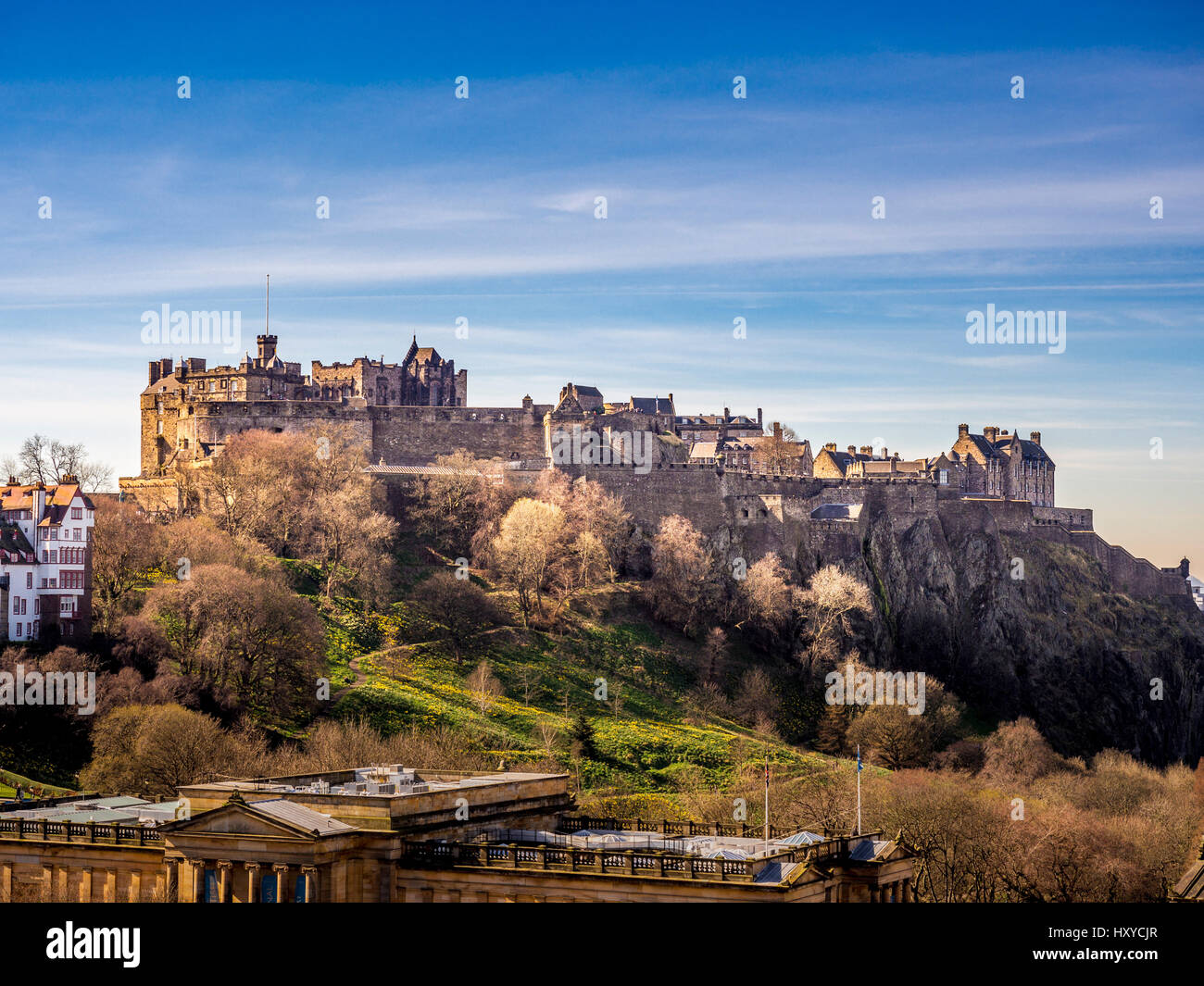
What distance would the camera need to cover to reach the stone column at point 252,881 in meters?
40.1

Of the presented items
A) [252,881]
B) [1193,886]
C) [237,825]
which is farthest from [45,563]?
[1193,886]

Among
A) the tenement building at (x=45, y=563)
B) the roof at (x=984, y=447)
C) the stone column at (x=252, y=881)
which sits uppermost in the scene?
the roof at (x=984, y=447)

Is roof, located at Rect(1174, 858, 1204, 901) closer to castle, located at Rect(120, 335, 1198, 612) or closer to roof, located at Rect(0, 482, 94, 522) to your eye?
roof, located at Rect(0, 482, 94, 522)

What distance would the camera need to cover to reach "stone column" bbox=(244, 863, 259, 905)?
4009 centimetres

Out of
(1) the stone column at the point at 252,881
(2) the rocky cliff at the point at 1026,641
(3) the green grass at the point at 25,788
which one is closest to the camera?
(1) the stone column at the point at 252,881

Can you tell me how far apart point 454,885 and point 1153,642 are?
76.9 meters

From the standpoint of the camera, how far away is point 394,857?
40656mm

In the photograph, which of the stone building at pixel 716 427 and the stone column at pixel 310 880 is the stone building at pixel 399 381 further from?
the stone column at pixel 310 880

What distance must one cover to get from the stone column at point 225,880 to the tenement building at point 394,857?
0.14 feet

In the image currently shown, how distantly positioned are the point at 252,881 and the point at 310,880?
1.51m

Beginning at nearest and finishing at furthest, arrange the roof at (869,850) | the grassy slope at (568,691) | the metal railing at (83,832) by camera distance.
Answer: the roof at (869,850), the metal railing at (83,832), the grassy slope at (568,691)

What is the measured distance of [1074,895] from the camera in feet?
166

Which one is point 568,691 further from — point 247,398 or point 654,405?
point 654,405

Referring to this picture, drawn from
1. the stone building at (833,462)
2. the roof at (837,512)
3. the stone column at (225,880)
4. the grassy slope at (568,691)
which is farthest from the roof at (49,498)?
the stone building at (833,462)
